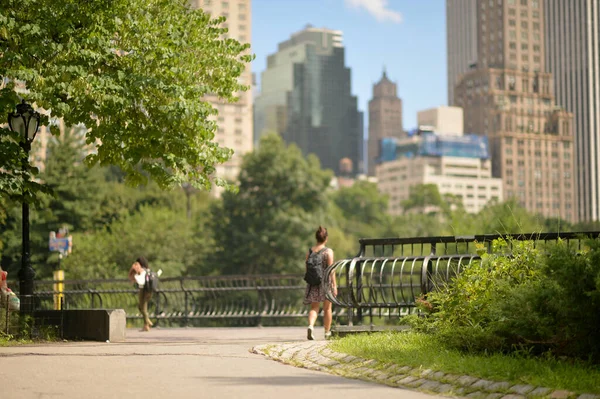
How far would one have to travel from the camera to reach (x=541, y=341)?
35.4ft

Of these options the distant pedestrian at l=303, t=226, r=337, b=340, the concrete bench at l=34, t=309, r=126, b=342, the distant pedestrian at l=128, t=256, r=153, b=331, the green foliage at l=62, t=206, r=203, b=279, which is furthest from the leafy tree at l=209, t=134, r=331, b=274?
the distant pedestrian at l=303, t=226, r=337, b=340

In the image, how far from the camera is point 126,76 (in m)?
17.8

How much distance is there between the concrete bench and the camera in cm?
1808

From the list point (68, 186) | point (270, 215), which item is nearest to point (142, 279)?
point (68, 186)

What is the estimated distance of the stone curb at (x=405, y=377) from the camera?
30.2 feet

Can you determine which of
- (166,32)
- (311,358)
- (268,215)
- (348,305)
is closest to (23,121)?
(166,32)

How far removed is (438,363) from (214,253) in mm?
69971

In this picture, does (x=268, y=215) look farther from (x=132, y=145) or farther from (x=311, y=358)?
(x=311, y=358)

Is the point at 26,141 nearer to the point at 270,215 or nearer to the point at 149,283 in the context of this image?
the point at 149,283

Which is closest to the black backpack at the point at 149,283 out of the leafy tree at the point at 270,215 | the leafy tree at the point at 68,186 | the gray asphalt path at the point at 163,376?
the gray asphalt path at the point at 163,376

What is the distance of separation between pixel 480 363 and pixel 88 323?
31.2ft

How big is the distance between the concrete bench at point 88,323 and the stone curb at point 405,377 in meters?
4.53

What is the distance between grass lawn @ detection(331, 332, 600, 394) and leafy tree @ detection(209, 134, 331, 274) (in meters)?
64.3

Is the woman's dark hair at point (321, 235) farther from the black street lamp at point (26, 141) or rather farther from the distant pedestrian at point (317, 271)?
the black street lamp at point (26, 141)
